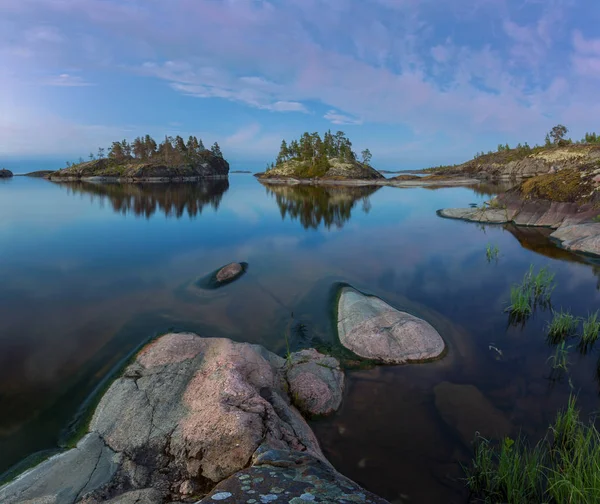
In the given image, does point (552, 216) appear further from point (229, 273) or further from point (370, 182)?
point (370, 182)

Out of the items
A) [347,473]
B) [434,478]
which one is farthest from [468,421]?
[347,473]

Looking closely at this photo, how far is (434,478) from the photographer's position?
9.86 meters

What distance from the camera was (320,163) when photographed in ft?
533

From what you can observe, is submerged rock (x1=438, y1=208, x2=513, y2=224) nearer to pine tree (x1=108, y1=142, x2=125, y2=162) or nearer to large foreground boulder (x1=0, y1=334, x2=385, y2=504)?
large foreground boulder (x1=0, y1=334, x2=385, y2=504)

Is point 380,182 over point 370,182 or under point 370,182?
over

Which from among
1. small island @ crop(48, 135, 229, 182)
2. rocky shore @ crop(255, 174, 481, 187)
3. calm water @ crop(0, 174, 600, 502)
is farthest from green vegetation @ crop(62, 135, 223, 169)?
calm water @ crop(0, 174, 600, 502)

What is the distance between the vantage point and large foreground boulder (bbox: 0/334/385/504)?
7.99 meters

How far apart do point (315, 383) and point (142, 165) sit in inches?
6969

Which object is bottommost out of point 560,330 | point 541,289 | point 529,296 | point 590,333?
point 560,330

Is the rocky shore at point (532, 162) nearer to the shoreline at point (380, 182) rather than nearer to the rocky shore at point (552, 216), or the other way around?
the shoreline at point (380, 182)

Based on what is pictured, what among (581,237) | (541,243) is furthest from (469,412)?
(581,237)

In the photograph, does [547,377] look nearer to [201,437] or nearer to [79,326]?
[201,437]

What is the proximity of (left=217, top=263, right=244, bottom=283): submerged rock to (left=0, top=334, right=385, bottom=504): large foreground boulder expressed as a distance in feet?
44.0

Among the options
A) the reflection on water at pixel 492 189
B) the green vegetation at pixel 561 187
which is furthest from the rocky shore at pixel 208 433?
the reflection on water at pixel 492 189
